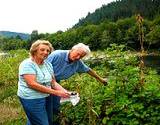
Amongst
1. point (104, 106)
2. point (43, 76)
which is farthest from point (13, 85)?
point (43, 76)

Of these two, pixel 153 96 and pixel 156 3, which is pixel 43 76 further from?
pixel 156 3

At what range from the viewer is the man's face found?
6736 millimetres

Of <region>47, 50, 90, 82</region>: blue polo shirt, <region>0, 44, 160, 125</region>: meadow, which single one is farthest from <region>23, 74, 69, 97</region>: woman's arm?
Result: <region>47, 50, 90, 82</region>: blue polo shirt

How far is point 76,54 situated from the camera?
684 cm

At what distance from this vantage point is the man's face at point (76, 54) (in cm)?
674

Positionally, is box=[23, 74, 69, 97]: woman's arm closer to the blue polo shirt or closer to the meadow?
the meadow

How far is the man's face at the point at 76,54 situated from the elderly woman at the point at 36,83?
681mm

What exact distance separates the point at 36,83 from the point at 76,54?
43.4 inches

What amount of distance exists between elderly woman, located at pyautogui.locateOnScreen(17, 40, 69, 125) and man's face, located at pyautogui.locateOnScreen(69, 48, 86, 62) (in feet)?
2.23

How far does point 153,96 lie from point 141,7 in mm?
178119

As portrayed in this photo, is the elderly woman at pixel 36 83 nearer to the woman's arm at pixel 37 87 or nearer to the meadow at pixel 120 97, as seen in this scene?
the woman's arm at pixel 37 87

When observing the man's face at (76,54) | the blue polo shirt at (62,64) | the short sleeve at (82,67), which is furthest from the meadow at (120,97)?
the man's face at (76,54)

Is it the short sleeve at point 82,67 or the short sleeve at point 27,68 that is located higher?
the short sleeve at point 27,68

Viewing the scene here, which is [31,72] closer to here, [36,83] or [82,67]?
[36,83]
